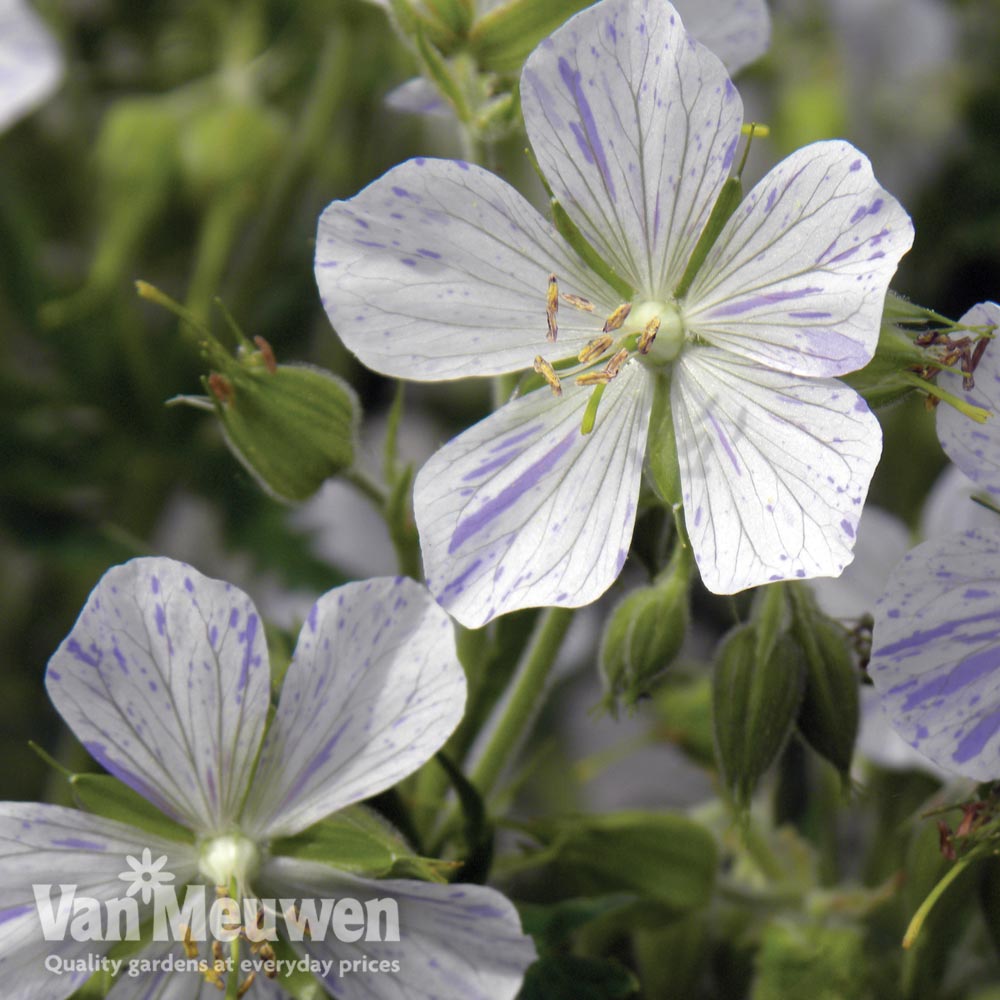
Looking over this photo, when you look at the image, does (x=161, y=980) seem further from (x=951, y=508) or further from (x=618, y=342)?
(x=951, y=508)

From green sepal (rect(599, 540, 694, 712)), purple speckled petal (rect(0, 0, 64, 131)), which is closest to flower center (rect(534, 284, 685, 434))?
green sepal (rect(599, 540, 694, 712))

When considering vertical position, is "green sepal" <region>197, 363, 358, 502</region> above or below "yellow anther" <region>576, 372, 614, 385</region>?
below

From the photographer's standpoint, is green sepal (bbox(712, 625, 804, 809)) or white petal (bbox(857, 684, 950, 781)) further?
white petal (bbox(857, 684, 950, 781))

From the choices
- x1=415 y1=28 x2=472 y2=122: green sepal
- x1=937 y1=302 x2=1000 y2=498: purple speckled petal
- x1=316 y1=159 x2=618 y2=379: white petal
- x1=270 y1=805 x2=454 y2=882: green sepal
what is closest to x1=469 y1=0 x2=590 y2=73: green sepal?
x1=415 y1=28 x2=472 y2=122: green sepal

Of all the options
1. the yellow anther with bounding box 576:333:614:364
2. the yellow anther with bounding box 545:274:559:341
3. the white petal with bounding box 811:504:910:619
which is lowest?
the white petal with bounding box 811:504:910:619

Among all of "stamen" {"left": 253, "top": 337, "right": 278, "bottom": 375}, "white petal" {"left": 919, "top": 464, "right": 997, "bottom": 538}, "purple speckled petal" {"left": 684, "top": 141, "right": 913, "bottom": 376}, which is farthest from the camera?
"white petal" {"left": 919, "top": 464, "right": 997, "bottom": 538}

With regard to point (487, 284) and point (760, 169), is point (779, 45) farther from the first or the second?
point (487, 284)

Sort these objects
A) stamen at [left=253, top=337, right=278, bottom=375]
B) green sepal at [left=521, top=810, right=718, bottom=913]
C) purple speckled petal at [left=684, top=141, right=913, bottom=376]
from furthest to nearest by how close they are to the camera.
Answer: green sepal at [left=521, top=810, right=718, bottom=913], stamen at [left=253, top=337, right=278, bottom=375], purple speckled petal at [left=684, top=141, right=913, bottom=376]

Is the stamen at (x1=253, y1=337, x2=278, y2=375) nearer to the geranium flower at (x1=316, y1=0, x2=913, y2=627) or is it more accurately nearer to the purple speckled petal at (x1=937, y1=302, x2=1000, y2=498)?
the geranium flower at (x1=316, y1=0, x2=913, y2=627)
